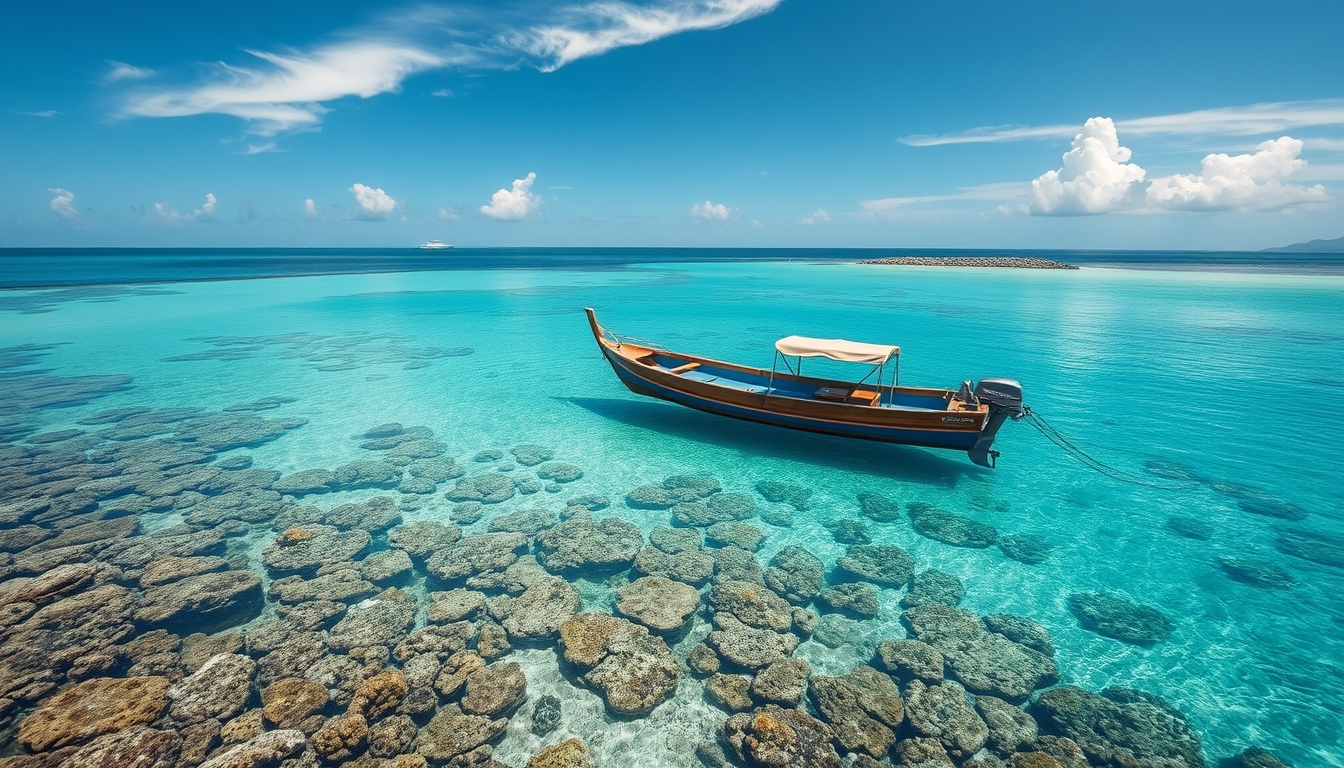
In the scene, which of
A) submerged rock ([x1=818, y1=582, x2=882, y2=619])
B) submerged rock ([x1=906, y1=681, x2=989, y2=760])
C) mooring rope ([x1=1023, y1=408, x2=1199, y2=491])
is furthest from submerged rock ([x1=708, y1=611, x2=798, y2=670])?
mooring rope ([x1=1023, y1=408, x2=1199, y2=491])

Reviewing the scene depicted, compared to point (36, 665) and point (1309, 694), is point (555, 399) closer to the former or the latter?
point (36, 665)

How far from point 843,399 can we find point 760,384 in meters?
2.93

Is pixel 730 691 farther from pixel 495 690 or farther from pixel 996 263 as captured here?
pixel 996 263

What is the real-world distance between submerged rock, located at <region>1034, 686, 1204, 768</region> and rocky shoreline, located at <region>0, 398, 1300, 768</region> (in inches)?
1.2

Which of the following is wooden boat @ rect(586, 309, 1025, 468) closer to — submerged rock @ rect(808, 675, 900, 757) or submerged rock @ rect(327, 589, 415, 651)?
submerged rock @ rect(808, 675, 900, 757)

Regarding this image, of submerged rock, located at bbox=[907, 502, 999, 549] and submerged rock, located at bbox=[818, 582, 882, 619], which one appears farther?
submerged rock, located at bbox=[907, 502, 999, 549]

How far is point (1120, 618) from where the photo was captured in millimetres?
8812

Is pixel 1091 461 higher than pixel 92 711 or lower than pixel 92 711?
lower

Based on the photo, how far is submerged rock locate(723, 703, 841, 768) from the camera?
6.08m

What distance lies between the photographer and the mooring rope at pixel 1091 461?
523 inches

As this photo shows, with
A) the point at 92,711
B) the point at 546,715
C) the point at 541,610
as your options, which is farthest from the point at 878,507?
the point at 92,711

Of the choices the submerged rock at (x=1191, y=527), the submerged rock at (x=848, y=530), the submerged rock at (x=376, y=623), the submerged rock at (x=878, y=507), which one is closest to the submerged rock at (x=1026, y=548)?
the submerged rock at (x=878, y=507)

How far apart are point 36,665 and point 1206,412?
30226 mm

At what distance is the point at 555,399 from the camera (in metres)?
20.7
